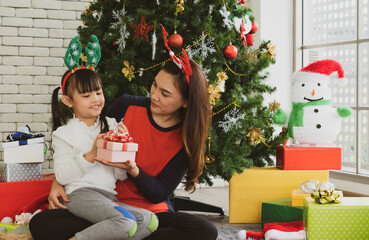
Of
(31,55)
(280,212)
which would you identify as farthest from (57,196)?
(31,55)

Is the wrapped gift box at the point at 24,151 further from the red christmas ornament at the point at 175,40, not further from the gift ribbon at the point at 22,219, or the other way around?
the red christmas ornament at the point at 175,40

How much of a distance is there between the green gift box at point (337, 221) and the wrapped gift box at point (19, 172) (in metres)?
1.18

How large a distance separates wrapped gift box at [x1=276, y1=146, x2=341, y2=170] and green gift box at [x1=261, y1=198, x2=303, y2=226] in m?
0.21

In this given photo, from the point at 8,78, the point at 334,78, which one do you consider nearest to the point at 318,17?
the point at 334,78

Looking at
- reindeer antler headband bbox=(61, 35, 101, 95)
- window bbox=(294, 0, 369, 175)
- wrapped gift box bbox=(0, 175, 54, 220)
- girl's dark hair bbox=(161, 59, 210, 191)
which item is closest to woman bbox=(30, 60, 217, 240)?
girl's dark hair bbox=(161, 59, 210, 191)

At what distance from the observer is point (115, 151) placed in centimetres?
142

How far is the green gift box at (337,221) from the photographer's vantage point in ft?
5.68

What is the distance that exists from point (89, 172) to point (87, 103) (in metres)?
0.24

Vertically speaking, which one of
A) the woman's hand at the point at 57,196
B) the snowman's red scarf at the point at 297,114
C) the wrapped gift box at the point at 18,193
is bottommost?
the wrapped gift box at the point at 18,193

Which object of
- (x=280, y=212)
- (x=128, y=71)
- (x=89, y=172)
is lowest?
(x=280, y=212)

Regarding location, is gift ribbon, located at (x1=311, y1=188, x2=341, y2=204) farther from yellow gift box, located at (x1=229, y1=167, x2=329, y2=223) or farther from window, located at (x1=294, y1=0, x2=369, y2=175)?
window, located at (x1=294, y1=0, x2=369, y2=175)

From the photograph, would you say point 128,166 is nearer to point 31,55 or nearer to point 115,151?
point 115,151

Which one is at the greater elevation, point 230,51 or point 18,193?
point 230,51

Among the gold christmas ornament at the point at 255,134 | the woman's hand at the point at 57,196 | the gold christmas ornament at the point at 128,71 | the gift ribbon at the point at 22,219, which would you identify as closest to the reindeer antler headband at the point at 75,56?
the woman's hand at the point at 57,196
